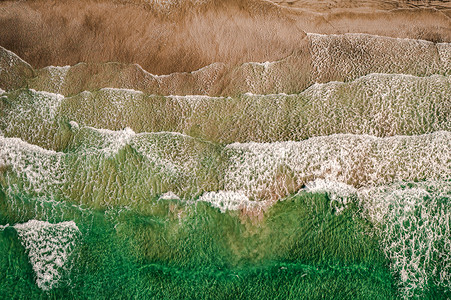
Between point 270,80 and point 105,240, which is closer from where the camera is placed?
point 105,240

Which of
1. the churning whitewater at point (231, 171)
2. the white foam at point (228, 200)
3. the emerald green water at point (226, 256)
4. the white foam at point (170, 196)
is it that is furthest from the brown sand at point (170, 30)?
the emerald green water at point (226, 256)

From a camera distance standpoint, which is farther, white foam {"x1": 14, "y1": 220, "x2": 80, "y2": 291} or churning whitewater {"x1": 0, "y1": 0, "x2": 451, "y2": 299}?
white foam {"x1": 14, "y1": 220, "x2": 80, "y2": 291}

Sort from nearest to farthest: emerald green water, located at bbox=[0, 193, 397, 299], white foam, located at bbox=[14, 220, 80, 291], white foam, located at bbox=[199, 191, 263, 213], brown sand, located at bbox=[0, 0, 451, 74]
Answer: emerald green water, located at bbox=[0, 193, 397, 299] < white foam, located at bbox=[199, 191, 263, 213] < white foam, located at bbox=[14, 220, 80, 291] < brown sand, located at bbox=[0, 0, 451, 74]

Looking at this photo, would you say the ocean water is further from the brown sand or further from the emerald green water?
the brown sand

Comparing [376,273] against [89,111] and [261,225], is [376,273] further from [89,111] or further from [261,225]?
[89,111]

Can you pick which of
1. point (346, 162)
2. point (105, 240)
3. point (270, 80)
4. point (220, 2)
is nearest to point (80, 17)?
point (220, 2)

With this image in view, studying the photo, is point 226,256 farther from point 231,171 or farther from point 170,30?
point 170,30

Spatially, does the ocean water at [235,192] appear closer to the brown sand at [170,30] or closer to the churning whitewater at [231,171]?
the churning whitewater at [231,171]

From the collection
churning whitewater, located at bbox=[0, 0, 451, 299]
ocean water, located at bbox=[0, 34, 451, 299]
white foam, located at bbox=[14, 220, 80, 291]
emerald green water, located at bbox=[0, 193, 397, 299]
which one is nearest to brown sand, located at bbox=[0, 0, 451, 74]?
churning whitewater, located at bbox=[0, 0, 451, 299]
